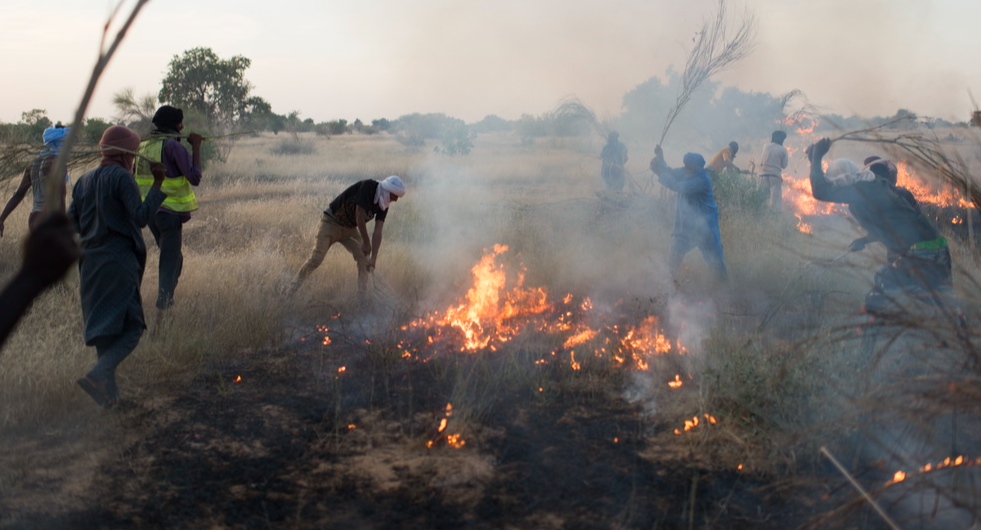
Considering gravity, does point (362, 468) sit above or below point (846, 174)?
below

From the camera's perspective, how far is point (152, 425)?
492 cm

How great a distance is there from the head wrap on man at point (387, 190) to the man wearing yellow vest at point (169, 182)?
1.71 metres

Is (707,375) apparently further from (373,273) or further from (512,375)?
(373,273)

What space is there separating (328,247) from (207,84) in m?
21.3

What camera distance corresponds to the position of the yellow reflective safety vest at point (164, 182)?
21.3 ft

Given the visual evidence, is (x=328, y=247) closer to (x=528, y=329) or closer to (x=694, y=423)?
(x=528, y=329)

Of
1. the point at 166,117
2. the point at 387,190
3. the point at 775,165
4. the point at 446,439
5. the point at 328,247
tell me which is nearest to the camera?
the point at 446,439

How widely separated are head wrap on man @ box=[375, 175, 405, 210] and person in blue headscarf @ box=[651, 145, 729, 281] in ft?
9.78

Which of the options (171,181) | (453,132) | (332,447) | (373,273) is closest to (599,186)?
(453,132)

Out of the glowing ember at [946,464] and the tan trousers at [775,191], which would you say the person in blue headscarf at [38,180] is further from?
the tan trousers at [775,191]

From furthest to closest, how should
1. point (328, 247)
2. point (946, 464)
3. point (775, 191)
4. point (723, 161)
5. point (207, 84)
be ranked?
point (207, 84), point (775, 191), point (723, 161), point (328, 247), point (946, 464)

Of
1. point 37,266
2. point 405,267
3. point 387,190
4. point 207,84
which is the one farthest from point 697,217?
point 207,84

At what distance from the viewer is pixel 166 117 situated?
6.48 meters

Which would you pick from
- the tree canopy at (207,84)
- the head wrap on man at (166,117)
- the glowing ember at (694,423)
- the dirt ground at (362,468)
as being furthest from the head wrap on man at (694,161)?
the tree canopy at (207,84)
